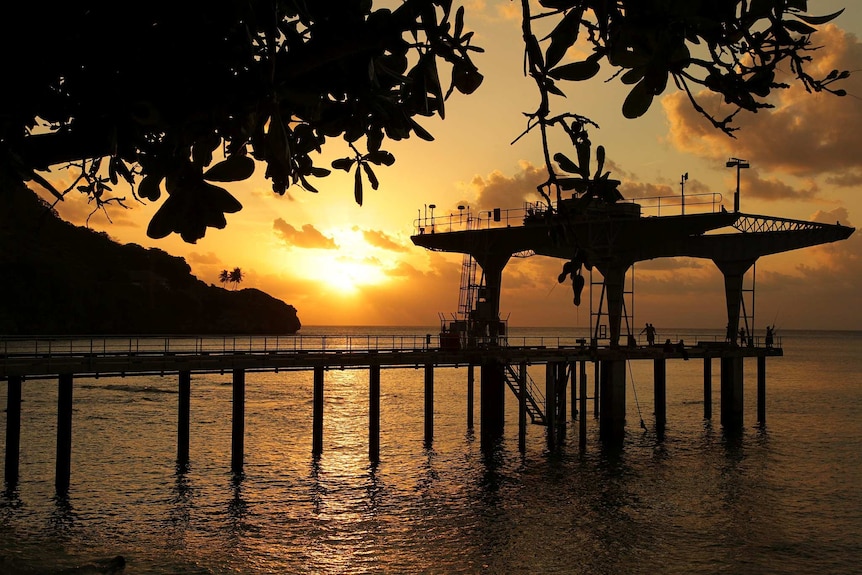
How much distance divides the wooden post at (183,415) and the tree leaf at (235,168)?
Answer: 2670cm

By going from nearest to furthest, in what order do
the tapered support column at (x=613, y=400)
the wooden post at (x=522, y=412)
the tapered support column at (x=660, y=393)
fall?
the wooden post at (x=522, y=412) < the tapered support column at (x=613, y=400) < the tapered support column at (x=660, y=393)

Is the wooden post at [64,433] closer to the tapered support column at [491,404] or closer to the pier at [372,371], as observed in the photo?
the pier at [372,371]

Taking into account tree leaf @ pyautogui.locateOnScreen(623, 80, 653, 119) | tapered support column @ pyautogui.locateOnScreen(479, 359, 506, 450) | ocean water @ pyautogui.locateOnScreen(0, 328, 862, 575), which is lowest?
ocean water @ pyautogui.locateOnScreen(0, 328, 862, 575)

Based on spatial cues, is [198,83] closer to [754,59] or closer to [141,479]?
[754,59]

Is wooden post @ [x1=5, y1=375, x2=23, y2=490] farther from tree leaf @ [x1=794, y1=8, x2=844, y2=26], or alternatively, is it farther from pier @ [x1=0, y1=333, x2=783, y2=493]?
tree leaf @ [x1=794, y1=8, x2=844, y2=26]

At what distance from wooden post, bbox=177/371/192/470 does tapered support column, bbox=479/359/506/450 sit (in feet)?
48.2

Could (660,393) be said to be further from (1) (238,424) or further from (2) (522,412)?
(1) (238,424)

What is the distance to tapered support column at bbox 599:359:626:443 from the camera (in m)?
38.8

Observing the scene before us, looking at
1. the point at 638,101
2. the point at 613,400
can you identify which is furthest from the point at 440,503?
the point at 638,101

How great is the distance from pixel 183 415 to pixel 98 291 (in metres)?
132

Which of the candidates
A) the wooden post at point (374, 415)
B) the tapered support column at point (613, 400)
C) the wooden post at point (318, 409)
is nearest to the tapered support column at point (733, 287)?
the tapered support column at point (613, 400)

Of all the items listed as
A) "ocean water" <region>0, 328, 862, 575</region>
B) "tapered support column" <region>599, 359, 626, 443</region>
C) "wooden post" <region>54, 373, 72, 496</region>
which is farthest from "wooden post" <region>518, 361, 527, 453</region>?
"wooden post" <region>54, 373, 72, 496</region>

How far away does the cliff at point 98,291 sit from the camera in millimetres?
134625

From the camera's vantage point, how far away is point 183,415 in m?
31.0
